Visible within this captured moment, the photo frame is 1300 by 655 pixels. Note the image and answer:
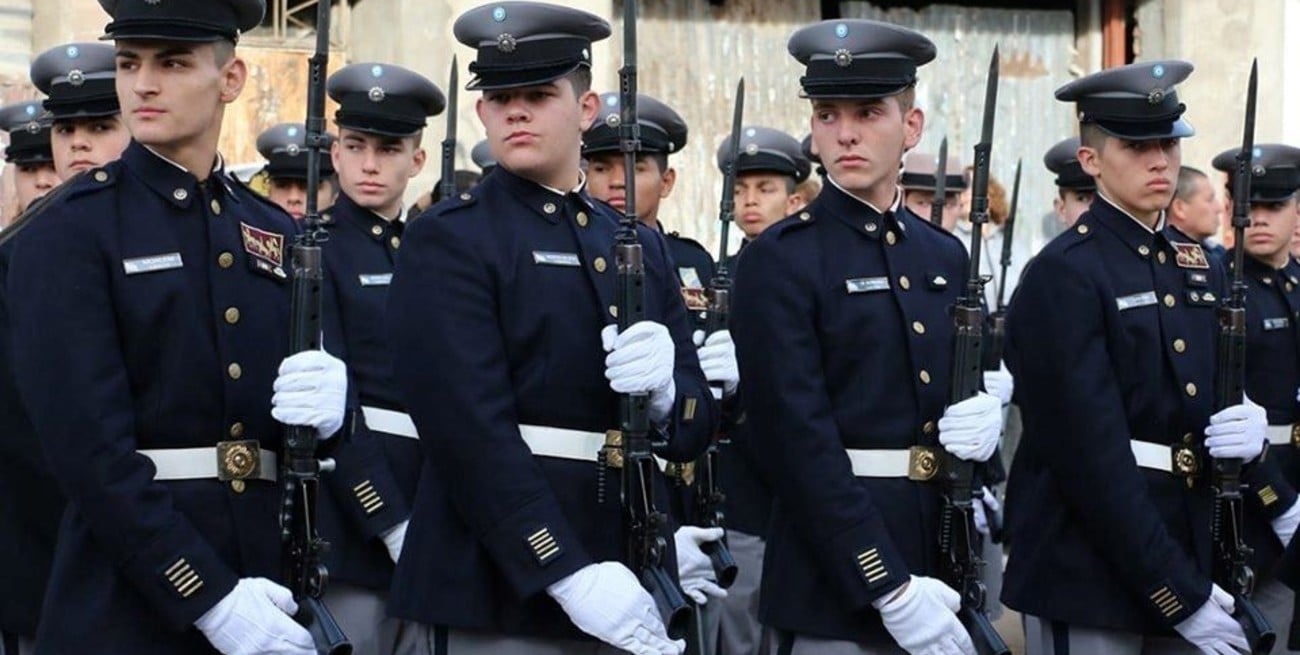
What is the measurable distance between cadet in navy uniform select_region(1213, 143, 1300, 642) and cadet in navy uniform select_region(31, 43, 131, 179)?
3.45 meters

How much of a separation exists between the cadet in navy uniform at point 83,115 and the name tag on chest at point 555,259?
169 centimetres

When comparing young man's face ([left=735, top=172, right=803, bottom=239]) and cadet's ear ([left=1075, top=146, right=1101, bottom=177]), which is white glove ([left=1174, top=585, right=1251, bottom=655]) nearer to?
cadet's ear ([left=1075, top=146, right=1101, bottom=177])

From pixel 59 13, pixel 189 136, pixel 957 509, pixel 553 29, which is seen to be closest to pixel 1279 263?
pixel 957 509

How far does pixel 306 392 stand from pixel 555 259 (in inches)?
25.7

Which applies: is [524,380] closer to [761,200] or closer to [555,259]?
[555,259]

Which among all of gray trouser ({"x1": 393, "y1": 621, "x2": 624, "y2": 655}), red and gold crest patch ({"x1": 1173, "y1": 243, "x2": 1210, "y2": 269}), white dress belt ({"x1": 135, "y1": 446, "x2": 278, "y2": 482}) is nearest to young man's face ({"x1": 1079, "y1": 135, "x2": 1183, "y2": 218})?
red and gold crest patch ({"x1": 1173, "y1": 243, "x2": 1210, "y2": 269})

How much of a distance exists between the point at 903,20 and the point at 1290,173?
633cm

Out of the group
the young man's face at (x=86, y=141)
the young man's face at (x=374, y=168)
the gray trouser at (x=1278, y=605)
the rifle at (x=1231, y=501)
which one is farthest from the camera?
the gray trouser at (x=1278, y=605)

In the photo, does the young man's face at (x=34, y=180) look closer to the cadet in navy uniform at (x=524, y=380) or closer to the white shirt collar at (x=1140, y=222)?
the cadet in navy uniform at (x=524, y=380)

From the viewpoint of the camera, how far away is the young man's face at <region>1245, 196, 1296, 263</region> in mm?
8250

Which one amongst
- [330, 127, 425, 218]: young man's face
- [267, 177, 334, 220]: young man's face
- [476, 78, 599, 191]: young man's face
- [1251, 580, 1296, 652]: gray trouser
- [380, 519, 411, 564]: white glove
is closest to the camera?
[476, 78, 599, 191]: young man's face

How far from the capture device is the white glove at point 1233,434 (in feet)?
19.4

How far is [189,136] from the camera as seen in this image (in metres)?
4.59

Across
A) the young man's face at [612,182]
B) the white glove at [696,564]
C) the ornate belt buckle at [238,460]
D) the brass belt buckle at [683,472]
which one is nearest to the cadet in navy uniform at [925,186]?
the young man's face at [612,182]
